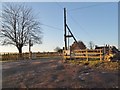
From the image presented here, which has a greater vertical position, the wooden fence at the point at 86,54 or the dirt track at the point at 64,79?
the wooden fence at the point at 86,54

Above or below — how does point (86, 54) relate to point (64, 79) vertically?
above

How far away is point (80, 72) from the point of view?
18.4 metres

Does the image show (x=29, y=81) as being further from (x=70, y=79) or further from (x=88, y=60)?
(x=88, y=60)

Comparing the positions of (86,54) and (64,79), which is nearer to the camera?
(64,79)

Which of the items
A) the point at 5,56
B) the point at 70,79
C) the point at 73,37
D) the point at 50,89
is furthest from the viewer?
the point at 5,56

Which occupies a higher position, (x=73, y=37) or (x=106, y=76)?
(x=73, y=37)

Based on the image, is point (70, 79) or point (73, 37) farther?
point (73, 37)

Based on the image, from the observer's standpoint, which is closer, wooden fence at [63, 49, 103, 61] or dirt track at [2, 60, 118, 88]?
dirt track at [2, 60, 118, 88]

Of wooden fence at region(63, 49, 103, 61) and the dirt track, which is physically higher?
wooden fence at region(63, 49, 103, 61)

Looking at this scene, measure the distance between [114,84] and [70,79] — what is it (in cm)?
281

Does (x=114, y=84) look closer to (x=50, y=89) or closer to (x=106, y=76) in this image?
(x=106, y=76)

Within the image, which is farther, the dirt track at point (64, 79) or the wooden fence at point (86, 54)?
the wooden fence at point (86, 54)

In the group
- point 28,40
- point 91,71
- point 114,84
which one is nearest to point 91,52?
point 91,71

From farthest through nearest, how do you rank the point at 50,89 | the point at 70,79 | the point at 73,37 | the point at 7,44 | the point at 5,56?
the point at 7,44 < the point at 5,56 < the point at 73,37 < the point at 70,79 < the point at 50,89
